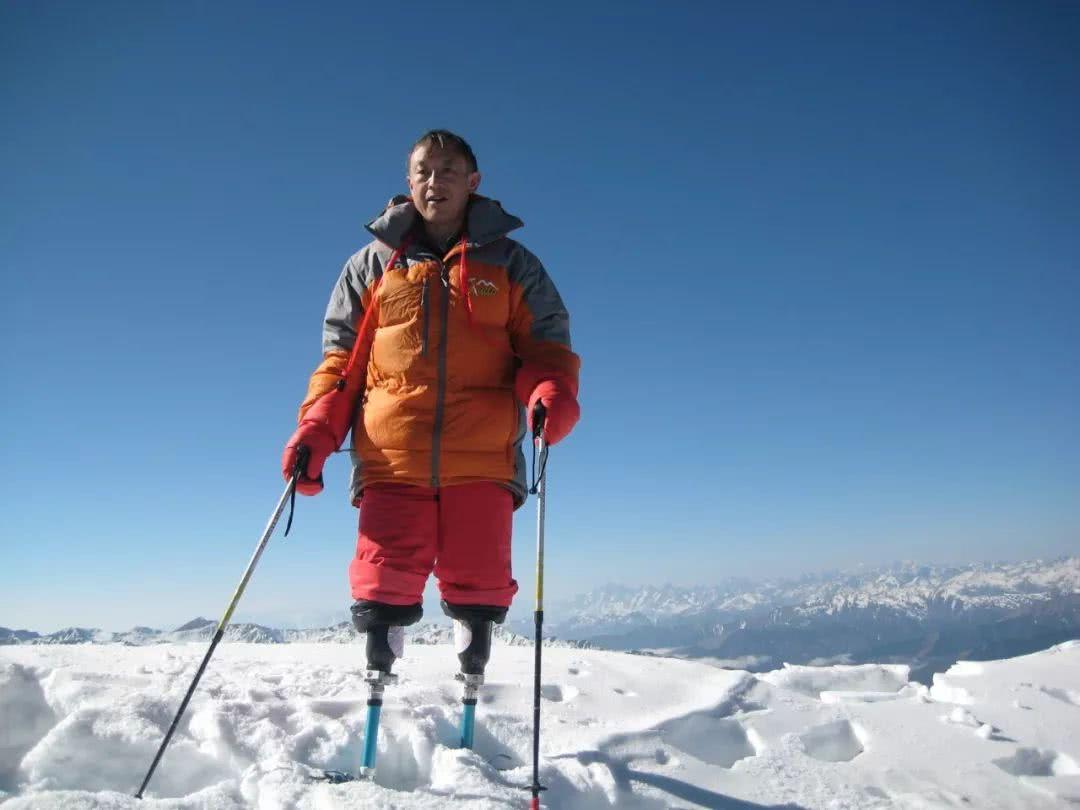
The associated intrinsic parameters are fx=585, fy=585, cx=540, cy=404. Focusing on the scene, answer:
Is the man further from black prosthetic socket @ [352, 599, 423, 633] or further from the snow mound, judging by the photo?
the snow mound

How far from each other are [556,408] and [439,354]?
2.35ft

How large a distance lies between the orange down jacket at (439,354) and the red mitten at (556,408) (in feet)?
0.23

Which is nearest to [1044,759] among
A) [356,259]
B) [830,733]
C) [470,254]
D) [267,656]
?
[830,733]

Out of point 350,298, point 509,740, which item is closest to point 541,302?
point 350,298

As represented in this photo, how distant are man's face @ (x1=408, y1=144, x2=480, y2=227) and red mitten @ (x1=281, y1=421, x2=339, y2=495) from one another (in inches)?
57.4

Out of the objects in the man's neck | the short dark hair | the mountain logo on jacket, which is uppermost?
the short dark hair

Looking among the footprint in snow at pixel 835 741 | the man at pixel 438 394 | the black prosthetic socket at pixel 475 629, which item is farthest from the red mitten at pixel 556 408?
the footprint in snow at pixel 835 741

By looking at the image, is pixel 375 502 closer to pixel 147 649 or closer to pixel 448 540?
pixel 448 540

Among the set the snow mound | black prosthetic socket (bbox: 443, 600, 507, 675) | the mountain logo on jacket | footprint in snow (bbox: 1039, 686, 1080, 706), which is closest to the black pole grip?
the mountain logo on jacket

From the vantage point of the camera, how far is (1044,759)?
3.54 metres

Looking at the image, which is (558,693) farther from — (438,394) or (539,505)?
(438,394)

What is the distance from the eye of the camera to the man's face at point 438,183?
3539mm

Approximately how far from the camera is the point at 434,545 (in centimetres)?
303

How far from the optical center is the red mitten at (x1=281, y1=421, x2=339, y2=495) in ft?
10.1
